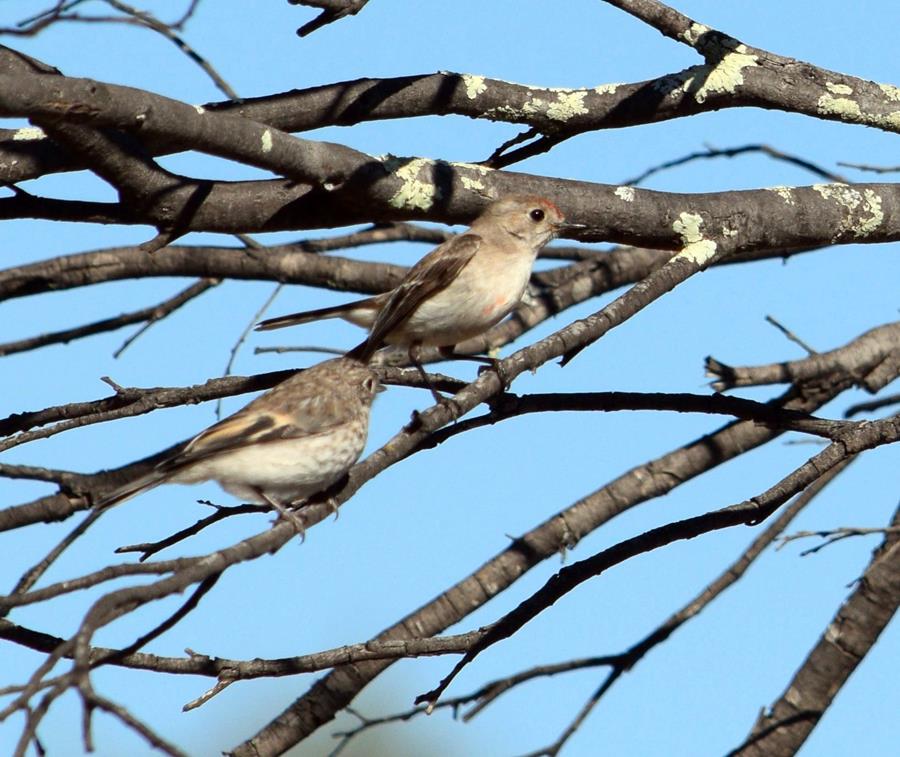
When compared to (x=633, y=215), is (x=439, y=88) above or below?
above

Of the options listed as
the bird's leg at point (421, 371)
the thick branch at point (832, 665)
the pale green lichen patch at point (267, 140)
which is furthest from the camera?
the thick branch at point (832, 665)

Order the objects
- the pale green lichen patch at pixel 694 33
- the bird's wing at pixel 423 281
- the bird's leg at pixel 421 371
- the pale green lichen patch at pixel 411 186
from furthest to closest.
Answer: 1. the bird's wing at pixel 423 281
2. the bird's leg at pixel 421 371
3. the pale green lichen patch at pixel 694 33
4. the pale green lichen patch at pixel 411 186

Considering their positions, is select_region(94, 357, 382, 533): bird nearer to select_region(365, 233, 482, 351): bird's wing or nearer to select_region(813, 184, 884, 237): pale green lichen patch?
select_region(365, 233, 482, 351): bird's wing

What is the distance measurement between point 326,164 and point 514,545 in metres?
2.24

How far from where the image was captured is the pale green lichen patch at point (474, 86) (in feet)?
14.9

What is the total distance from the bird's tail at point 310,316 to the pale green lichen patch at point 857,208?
7.37 ft

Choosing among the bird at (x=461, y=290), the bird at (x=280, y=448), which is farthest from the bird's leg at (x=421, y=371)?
the bird at (x=280, y=448)

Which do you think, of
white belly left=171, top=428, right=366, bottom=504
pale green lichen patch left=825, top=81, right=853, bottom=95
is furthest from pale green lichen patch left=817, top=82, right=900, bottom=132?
white belly left=171, top=428, right=366, bottom=504

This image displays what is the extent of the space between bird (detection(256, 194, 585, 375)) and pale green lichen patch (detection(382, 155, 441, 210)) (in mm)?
1151

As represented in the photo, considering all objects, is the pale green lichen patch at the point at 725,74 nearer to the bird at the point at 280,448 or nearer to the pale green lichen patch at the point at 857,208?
the pale green lichen patch at the point at 857,208

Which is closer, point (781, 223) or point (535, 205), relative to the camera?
point (781, 223)

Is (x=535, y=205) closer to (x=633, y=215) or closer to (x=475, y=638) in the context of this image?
(x=633, y=215)

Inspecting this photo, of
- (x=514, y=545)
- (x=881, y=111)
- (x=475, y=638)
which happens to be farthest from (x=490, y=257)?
(x=475, y=638)

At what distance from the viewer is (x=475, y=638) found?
369cm
